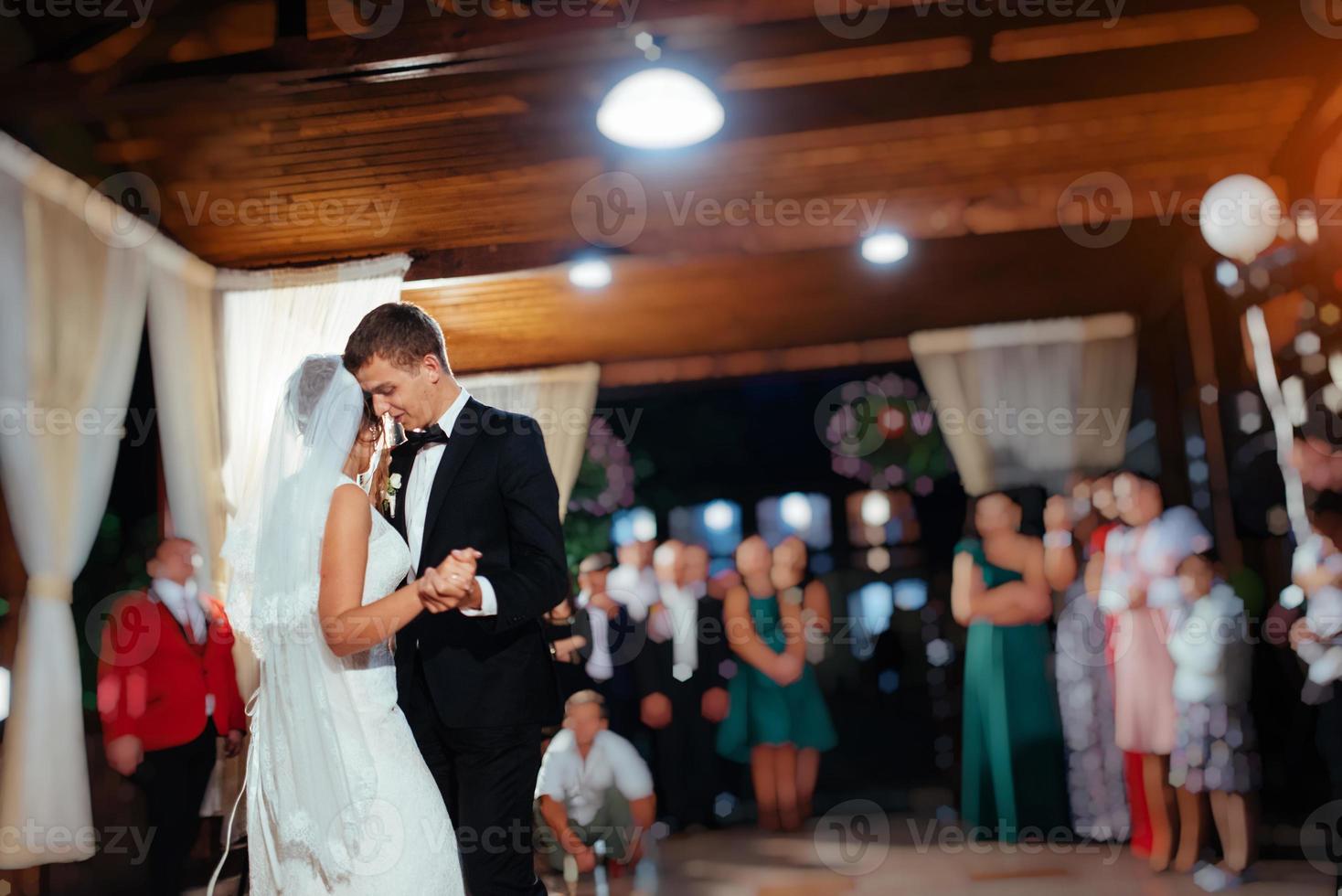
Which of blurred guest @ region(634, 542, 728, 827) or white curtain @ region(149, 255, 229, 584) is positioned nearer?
white curtain @ region(149, 255, 229, 584)

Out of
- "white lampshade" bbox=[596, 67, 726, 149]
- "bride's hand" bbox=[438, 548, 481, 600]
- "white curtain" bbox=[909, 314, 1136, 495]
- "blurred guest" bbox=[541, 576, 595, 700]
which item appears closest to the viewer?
"bride's hand" bbox=[438, 548, 481, 600]

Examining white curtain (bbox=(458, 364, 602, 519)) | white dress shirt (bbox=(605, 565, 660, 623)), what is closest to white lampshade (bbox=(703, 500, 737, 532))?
white curtain (bbox=(458, 364, 602, 519))

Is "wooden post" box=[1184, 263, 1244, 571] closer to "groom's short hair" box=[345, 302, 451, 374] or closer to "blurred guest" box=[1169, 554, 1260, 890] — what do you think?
"blurred guest" box=[1169, 554, 1260, 890]

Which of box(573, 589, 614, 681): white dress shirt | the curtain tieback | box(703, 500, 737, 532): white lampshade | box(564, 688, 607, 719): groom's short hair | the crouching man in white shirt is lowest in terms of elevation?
the crouching man in white shirt

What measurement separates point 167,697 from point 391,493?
2.15 meters

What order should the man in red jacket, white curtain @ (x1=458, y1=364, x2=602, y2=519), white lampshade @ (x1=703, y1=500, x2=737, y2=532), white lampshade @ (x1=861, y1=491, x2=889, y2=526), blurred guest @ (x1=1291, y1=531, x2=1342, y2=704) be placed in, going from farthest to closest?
white lampshade @ (x1=703, y1=500, x2=737, y2=532) → white lampshade @ (x1=861, y1=491, x2=889, y2=526) → white curtain @ (x1=458, y1=364, x2=602, y2=519) → the man in red jacket → blurred guest @ (x1=1291, y1=531, x2=1342, y2=704)

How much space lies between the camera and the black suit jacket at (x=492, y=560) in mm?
2160

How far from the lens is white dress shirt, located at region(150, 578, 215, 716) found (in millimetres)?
4098

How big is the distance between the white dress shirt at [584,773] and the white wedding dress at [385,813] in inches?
98.6

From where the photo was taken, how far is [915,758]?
9.44m

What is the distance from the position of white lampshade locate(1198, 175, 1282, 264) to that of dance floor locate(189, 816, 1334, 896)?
2.42 metres

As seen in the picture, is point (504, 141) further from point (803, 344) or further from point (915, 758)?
point (915, 758)

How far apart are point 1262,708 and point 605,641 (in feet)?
10.6

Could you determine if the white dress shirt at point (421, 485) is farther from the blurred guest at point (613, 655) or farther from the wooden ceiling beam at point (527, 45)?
the blurred guest at point (613, 655)
